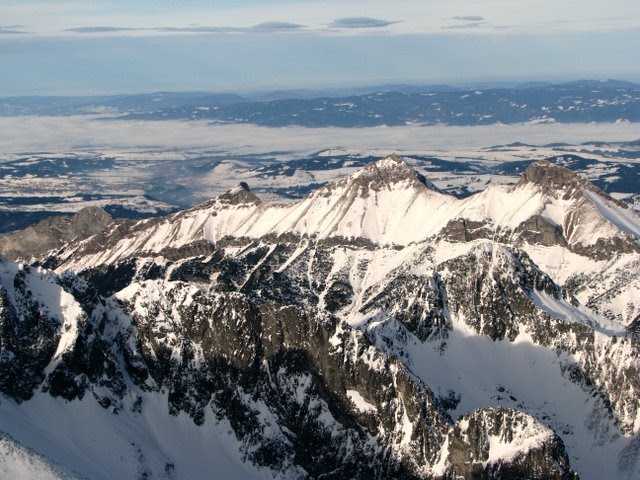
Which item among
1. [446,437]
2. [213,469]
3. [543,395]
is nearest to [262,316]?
[213,469]

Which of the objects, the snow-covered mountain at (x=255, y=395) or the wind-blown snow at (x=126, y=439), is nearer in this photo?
the wind-blown snow at (x=126, y=439)

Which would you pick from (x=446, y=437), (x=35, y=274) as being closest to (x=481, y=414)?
(x=446, y=437)

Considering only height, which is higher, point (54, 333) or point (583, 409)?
point (54, 333)

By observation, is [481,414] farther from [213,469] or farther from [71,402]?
[71,402]

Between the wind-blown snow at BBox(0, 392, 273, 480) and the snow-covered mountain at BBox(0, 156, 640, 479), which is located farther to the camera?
the snow-covered mountain at BBox(0, 156, 640, 479)

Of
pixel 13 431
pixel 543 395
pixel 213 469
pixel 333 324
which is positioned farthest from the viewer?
pixel 543 395

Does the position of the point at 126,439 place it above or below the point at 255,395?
below

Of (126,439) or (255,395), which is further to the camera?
(255,395)

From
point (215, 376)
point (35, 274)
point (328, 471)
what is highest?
point (35, 274)

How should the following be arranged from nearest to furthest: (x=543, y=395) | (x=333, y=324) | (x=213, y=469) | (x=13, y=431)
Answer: (x=13, y=431) → (x=213, y=469) → (x=333, y=324) → (x=543, y=395)

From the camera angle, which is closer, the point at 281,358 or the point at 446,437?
the point at 446,437
